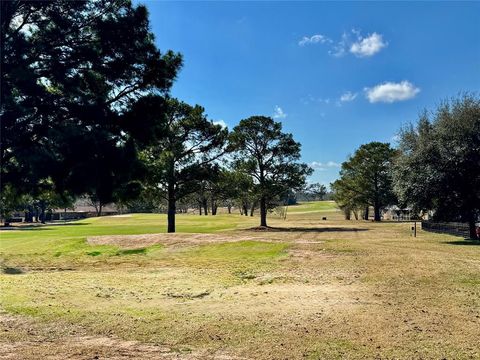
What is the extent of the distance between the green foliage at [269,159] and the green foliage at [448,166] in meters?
19.9

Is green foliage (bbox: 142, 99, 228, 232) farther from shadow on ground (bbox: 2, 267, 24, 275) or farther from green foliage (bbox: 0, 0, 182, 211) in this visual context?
green foliage (bbox: 0, 0, 182, 211)

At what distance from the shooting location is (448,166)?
29.7 meters

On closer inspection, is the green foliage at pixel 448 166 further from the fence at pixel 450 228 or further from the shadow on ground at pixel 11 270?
the shadow on ground at pixel 11 270

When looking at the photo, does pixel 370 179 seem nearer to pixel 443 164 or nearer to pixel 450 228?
pixel 450 228

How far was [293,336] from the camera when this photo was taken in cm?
842

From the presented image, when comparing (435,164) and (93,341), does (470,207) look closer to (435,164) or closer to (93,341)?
(435,164)

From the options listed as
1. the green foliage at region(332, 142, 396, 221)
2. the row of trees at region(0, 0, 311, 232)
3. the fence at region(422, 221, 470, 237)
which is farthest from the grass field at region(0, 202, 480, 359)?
the green foliage at region(332, 142, 396, 221)

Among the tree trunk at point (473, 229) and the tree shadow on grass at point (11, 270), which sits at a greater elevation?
the tree trunk at point (473, 229)

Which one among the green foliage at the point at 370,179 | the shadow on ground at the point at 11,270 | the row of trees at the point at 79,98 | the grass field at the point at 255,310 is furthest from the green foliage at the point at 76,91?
the green foliage at the point at 370,179

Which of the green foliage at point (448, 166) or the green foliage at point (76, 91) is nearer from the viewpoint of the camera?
the green foliage at point (76, 91)

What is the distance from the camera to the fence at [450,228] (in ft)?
113

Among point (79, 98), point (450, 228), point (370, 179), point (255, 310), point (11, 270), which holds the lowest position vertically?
point (11, 270)

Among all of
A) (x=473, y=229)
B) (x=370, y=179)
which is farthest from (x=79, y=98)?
(x=370, y=179)

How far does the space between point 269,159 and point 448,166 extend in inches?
943
